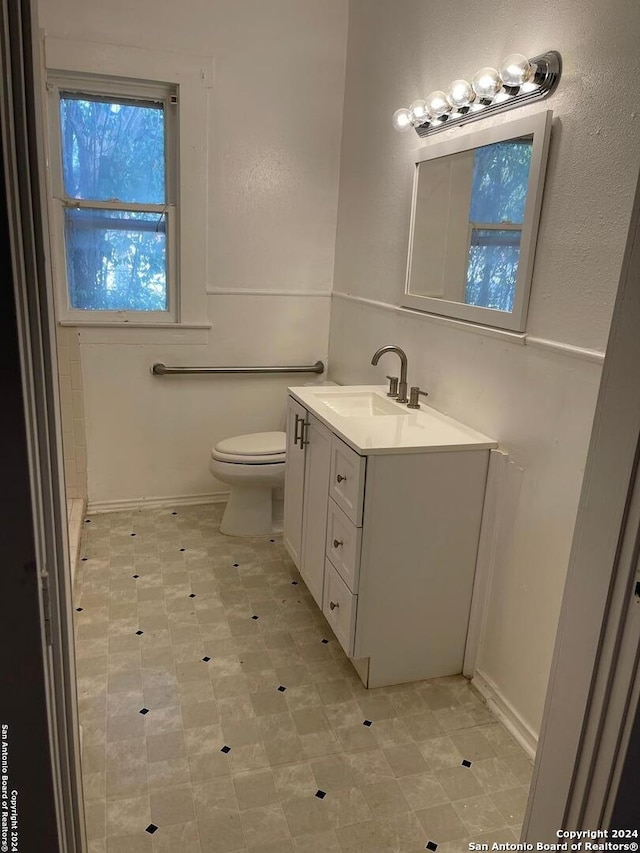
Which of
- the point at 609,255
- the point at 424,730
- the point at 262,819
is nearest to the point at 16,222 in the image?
the point at 609,255

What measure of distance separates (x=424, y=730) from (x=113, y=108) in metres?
2.86

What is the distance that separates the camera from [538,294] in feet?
5.75

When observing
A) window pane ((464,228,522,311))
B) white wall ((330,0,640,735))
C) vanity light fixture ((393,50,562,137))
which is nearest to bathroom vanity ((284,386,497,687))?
white wall ((330,0,640,735))

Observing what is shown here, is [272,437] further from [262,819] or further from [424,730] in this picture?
[262,819]

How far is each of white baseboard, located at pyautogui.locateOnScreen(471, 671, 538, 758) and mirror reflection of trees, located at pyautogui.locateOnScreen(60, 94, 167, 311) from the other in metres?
2.26

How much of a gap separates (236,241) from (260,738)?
227cm

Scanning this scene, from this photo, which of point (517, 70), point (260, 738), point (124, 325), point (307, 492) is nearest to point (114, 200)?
point (124, 325)

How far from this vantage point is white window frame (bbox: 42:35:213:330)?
272cm

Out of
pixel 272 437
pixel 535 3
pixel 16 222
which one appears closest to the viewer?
pixel 16 222

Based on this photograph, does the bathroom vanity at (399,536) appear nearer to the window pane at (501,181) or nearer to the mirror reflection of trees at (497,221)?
the mirror reflection of trees at (497,221)

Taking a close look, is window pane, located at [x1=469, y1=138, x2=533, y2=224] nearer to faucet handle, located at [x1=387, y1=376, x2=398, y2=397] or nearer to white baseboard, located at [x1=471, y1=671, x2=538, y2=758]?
faucet handle, located at [x1=387, y1=376, x2=398, y2=397]

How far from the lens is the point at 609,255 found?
4.92 feet

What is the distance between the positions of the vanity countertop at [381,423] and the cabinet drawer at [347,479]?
0.13 ft

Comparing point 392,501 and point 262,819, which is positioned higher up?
point 392,501
